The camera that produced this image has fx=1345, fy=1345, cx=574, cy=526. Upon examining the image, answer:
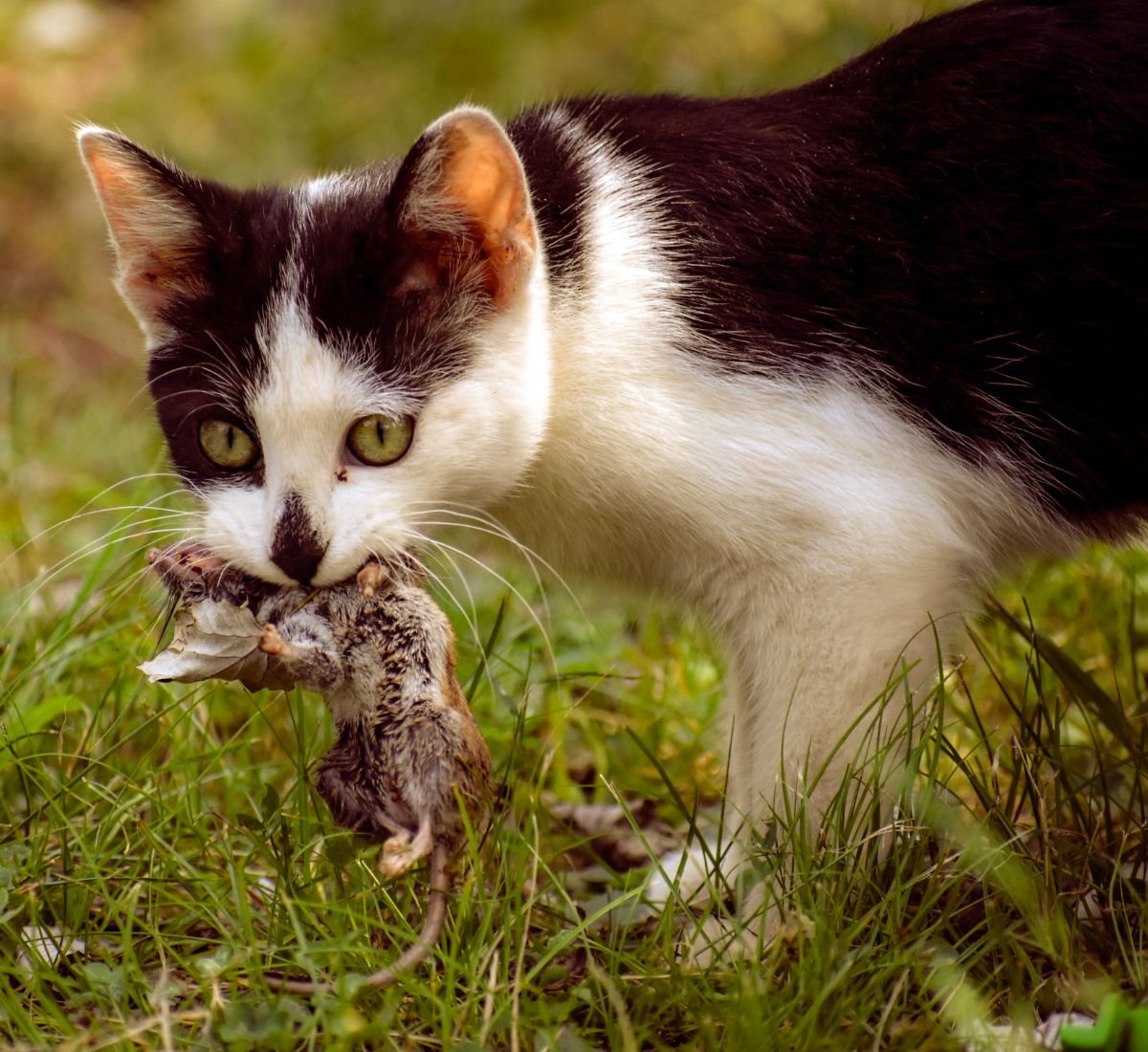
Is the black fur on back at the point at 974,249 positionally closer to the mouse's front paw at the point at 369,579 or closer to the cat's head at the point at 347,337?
the cat's head at the point at 347,337

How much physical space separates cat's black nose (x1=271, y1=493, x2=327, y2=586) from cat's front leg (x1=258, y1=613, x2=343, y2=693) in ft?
0.23

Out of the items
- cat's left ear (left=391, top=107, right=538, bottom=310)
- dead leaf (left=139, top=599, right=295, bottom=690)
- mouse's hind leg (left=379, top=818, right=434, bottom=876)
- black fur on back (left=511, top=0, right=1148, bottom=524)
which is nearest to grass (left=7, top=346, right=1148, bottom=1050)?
mouse's hind leg (left=379, top=818, right=434, bottom=876)

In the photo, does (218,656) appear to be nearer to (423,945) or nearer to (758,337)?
(423,945)

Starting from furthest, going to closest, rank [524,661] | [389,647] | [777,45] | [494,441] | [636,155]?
[777,45] → [524,661] → [636,155] → [494,441] → [389,647]

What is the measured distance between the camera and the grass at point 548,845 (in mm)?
1790

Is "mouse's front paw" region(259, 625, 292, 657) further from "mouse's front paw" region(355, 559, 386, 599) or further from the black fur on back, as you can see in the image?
the black fur on back

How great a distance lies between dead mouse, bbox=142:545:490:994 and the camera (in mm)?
1793

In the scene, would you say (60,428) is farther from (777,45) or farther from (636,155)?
(777,45)

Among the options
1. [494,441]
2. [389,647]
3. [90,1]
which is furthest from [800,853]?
[90,1]

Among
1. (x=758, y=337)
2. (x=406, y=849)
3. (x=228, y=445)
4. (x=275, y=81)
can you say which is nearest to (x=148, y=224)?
(x=228, y=445)

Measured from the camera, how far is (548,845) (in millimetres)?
2389

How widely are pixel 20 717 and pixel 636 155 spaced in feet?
4.71

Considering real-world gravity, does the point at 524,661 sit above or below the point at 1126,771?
below

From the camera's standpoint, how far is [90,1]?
7965 millimetres
